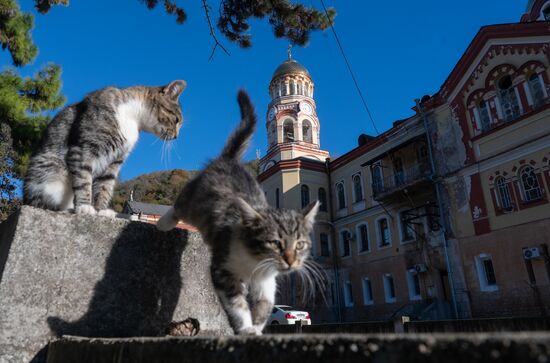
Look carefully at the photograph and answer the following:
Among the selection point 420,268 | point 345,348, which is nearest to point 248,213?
point 345,348

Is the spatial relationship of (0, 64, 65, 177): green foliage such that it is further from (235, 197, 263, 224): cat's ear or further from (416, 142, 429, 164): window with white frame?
(416, 142, 429, 164): window with white frame

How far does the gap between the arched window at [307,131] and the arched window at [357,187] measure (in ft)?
29.6

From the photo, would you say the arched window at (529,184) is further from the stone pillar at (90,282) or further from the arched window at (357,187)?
the stone pillar at (90,282)

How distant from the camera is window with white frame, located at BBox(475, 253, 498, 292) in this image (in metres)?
17.4

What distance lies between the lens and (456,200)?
19.7 m

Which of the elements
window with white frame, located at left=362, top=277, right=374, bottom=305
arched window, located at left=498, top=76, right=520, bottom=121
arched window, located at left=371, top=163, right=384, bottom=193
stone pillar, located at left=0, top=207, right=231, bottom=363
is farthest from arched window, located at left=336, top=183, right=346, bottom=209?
stone pillar, located at left=0, top=207, right=231, bottom=363

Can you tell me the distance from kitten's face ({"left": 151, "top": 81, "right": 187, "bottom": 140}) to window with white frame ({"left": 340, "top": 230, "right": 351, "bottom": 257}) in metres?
23.4

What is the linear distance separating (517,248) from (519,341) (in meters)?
19.1

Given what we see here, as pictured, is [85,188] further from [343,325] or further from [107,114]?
[343,325]

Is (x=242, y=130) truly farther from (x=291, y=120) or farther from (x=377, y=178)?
(x=291, y=120)

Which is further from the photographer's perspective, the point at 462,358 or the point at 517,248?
the point at 517,248

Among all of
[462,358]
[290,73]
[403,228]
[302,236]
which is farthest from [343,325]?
[290,73]

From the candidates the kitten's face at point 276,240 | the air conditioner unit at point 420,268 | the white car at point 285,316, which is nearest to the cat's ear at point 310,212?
the kitten's face at point 276,240

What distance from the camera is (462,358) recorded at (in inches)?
27.4
